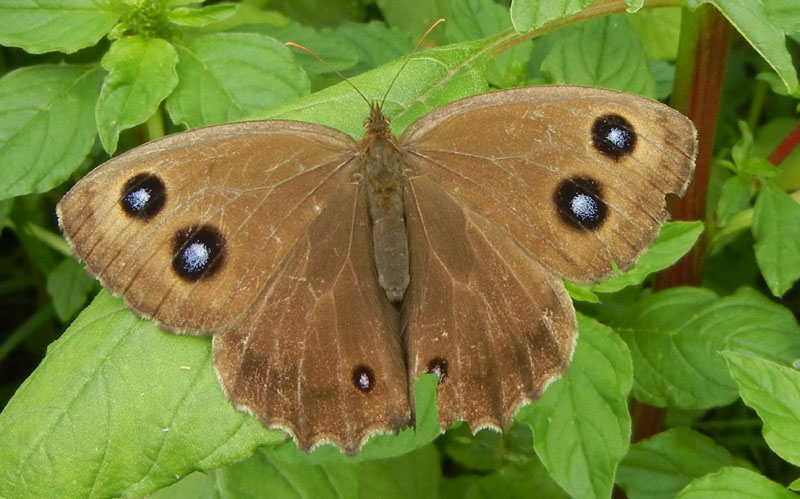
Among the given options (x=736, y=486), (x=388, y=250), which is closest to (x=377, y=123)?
(x=388, y=250)

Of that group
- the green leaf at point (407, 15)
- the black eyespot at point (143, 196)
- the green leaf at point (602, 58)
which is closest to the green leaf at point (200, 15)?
the black eyespot at point (143, 196)

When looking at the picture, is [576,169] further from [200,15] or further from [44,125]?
[44,125]

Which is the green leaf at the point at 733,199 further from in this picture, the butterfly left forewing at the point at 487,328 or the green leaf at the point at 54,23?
the green leaf at the point at 54,23

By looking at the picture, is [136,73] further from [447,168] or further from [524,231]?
[524,231]

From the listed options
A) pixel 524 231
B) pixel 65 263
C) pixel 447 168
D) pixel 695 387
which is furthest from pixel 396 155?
pixel 65 263

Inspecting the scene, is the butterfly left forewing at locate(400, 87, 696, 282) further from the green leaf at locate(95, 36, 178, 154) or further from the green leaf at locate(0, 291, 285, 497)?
the green leaf at locate(95, 36, 178, 154)

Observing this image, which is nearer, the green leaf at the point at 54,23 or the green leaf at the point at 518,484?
the green leaf at the point at 54,23
